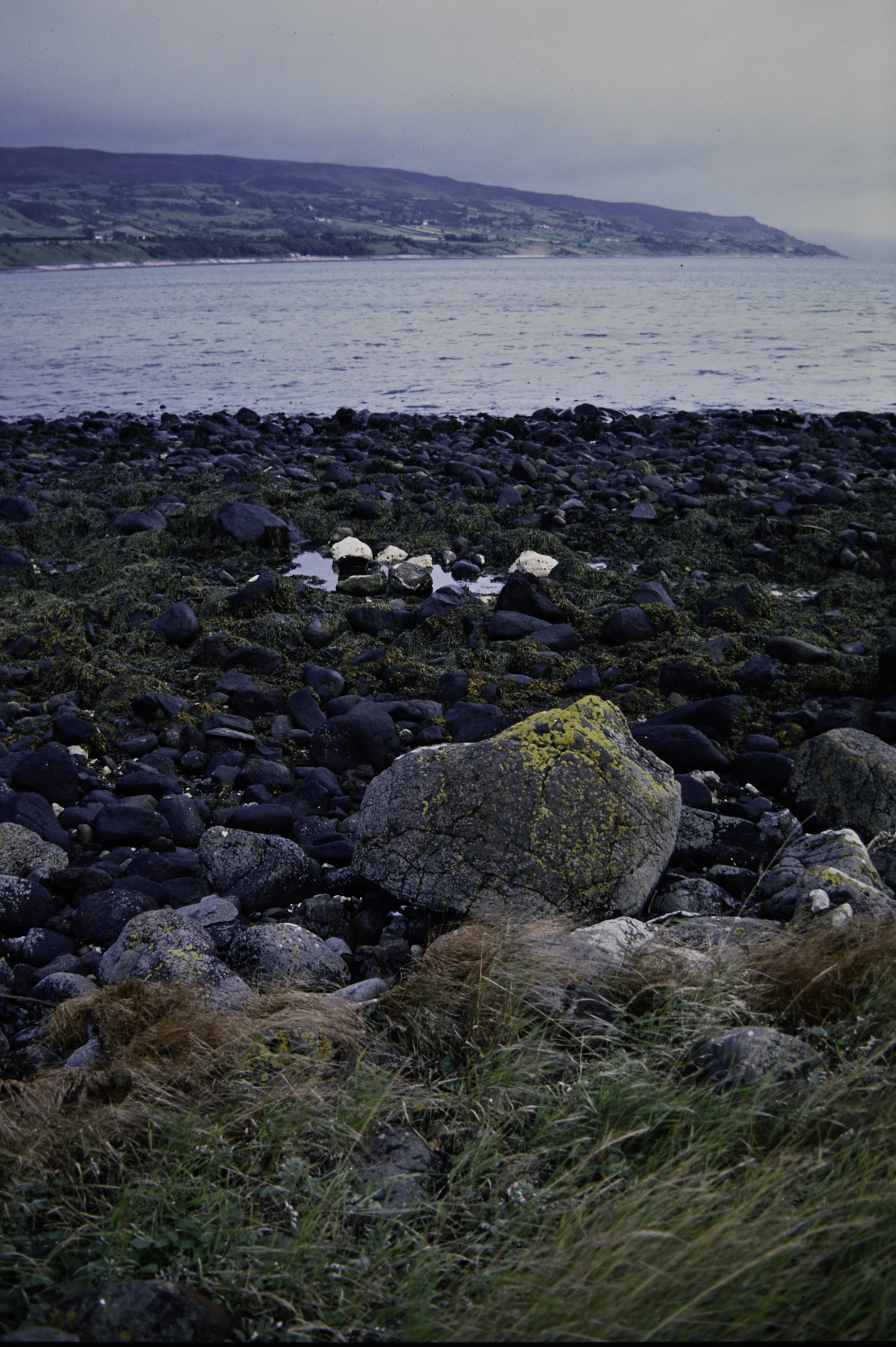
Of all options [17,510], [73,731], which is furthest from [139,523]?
[73,731]

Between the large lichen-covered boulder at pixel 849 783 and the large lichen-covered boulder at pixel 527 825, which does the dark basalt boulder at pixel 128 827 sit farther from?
the large lichen-covered boulder at pixel 849 783

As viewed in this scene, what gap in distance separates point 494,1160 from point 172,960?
1749mm

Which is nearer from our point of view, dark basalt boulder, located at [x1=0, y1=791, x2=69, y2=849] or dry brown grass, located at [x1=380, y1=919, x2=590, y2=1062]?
dry brown grass, located at [x1=380, y1=919, x2=590, y2=1062]

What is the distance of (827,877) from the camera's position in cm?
388

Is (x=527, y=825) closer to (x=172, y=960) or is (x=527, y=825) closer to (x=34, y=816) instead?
(x=172, y=960)

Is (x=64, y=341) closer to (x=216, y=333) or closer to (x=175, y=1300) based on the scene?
(x=216, y=333)

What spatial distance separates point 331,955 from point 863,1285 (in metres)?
2.51

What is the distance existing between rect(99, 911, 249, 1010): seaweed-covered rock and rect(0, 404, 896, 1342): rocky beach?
0.02 meters

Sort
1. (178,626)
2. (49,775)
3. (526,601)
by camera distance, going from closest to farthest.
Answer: (49,775) → (178,626) → (526,601)

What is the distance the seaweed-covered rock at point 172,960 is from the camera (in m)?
3.47

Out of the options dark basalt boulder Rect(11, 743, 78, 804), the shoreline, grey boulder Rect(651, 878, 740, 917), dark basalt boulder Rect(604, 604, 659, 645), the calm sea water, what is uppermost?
the shoreline

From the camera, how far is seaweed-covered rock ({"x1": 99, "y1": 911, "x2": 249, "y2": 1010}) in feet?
11.4

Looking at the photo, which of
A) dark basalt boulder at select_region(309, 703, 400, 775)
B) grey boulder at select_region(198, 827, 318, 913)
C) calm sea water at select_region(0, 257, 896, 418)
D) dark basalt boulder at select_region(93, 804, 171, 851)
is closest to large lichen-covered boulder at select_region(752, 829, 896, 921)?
grey boulder at select_region(198, 827, 318, 913)

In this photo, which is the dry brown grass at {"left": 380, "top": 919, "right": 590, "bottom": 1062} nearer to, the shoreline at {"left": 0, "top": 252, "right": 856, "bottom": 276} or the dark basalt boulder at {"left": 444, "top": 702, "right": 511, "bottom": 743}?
the dark basalt boulder at {"left": 444, "top": 702, "right": 511, "bottom": 743}
